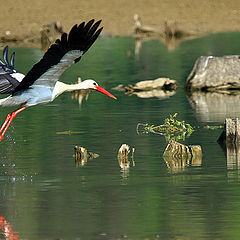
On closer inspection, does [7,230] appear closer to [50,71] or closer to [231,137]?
[50,71]

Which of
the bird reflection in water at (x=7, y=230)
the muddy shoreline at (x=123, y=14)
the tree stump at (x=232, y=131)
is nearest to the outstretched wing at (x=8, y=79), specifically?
the tree stump at (x=232, y=131)

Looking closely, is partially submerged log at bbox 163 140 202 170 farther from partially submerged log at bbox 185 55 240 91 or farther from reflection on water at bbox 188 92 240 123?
partially submerged log at bbox 185 55 240 91

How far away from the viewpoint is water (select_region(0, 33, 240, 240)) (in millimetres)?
10492

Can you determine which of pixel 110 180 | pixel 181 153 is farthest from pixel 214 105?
pixel 110 180

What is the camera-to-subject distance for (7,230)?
10.4 m

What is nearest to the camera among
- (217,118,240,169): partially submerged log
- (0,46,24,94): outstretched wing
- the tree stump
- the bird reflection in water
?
the bird reflection in water

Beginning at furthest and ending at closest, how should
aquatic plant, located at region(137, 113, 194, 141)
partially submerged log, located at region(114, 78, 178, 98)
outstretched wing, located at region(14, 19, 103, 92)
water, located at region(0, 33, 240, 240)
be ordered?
partially submerged log, located at region(114, 78, 178, 98), aquatic plant, located at region(137, 113, 194, 141), outstretched wing, located at region(14, 19, 103, 92), water, located at region(0, 33, 240, 240)

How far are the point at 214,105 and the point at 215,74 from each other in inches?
124

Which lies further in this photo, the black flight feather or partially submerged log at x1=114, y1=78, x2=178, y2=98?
partially submerged log at x1=114, y1=78, x2=178, y2=98

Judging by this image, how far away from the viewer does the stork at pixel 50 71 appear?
1345 centimetres

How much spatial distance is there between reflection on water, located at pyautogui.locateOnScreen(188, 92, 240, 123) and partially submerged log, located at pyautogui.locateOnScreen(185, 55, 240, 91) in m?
0.55

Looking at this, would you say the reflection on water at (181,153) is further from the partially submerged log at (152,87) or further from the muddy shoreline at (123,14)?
the muddy shoreline at (123,14)

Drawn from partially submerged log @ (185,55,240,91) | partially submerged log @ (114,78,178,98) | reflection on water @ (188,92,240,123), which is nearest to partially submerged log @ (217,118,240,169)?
reflection on water @ (188,92,240,123)

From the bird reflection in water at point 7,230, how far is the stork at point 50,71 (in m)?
3.08
